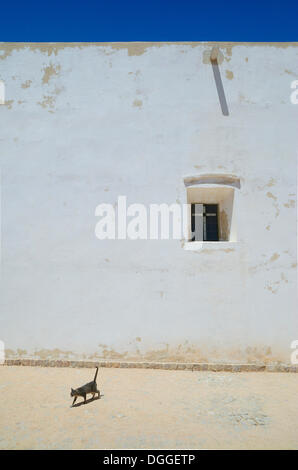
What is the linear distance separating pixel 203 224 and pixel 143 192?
3.87 feet

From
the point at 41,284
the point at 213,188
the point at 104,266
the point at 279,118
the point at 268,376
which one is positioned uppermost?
the point at 279,118

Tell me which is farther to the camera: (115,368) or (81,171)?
(81,171)

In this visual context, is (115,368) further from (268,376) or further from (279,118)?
(279,118)

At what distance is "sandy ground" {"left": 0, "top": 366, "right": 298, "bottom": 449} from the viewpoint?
105 inches

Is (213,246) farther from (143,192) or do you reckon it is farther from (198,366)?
(198,366)

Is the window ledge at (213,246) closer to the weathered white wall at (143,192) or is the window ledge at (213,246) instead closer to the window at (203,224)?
the weathered white wall at (143,192)

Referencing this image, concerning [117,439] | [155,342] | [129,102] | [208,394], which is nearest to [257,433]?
[208,394]

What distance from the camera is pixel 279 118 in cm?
484

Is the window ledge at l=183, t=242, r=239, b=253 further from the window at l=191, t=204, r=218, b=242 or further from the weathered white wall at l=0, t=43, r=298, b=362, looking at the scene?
the window at l=191, t=204, r=218, b=242

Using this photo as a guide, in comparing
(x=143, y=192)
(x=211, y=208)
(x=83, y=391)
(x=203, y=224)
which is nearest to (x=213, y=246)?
(x=203, y=224)

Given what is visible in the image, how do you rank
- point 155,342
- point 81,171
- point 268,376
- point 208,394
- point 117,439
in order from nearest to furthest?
1. point 117,439
2. point 208,394
3. point 268,376
4. point 155,342
5. point 81,171

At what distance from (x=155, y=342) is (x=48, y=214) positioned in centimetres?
264

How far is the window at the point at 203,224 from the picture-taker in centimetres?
505

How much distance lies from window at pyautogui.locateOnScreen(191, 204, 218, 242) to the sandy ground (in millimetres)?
2109
